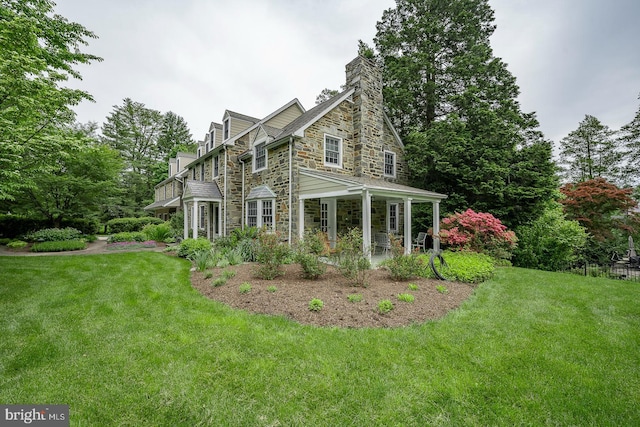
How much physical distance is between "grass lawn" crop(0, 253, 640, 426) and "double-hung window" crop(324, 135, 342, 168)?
8.13 meters

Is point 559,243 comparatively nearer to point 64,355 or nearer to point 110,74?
point 64,355

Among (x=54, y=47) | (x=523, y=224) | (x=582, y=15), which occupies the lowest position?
(x=523, y=224)

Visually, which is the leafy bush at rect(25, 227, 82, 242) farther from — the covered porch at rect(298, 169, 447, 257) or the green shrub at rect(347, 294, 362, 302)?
the green shrub at rect(347, 294, 362, 302)

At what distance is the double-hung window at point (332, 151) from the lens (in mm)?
11439

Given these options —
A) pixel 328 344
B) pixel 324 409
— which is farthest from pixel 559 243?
pixel 324 409

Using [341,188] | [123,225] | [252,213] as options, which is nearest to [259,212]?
[252,213]

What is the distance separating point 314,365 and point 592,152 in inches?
1172

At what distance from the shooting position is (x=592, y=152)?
2089 cm

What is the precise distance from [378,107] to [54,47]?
12280 millimetres

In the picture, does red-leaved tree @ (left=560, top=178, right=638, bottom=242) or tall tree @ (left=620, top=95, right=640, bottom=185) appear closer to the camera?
red-leaved tree @ (left=560, top=178, right=638, bottom=242)

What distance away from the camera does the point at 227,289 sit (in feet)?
19.6

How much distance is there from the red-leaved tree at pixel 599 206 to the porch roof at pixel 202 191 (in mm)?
18132

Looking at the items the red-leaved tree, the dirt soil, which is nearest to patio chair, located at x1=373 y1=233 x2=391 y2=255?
the dirt soil

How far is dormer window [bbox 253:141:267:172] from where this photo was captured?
12.3 meters
